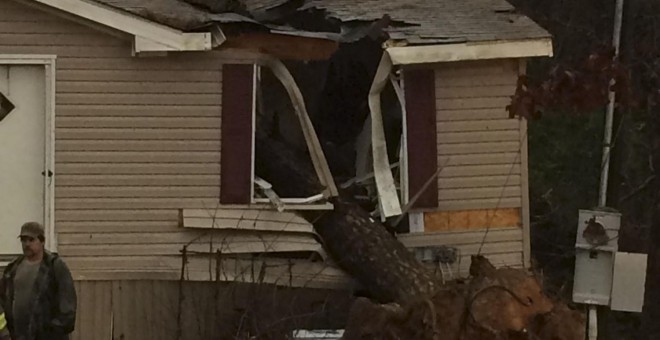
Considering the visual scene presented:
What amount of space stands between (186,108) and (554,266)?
1097 cm

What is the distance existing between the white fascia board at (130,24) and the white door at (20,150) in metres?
0.68

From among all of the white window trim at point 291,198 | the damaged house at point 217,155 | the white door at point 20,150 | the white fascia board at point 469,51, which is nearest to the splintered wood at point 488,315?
the damaged house at point 217,155

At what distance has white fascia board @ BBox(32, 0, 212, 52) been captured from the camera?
488 inches

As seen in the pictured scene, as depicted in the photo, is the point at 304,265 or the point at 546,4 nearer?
the point at 304,265

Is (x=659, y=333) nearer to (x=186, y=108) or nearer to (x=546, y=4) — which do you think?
(x=546, y=4)

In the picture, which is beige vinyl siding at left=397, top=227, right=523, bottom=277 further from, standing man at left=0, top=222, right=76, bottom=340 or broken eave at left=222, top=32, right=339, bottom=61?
standing man at left=0, top=222, right=76, bottom=340

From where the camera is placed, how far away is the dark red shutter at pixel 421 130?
1336 cm

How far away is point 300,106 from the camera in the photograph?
1327 cm

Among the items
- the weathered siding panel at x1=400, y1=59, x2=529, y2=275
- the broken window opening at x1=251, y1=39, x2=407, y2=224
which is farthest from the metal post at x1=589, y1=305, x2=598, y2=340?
the broken window opening at x1=251, y1=39, x2=407, y2=224

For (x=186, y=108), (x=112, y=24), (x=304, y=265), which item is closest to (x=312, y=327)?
(x=304, y=265)

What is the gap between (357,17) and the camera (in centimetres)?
1366

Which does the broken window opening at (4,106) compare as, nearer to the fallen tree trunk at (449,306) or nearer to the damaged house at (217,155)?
the damaged house at (217,155)

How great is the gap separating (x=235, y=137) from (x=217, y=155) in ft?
0.79

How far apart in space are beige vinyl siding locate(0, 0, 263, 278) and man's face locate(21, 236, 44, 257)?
228 cm
